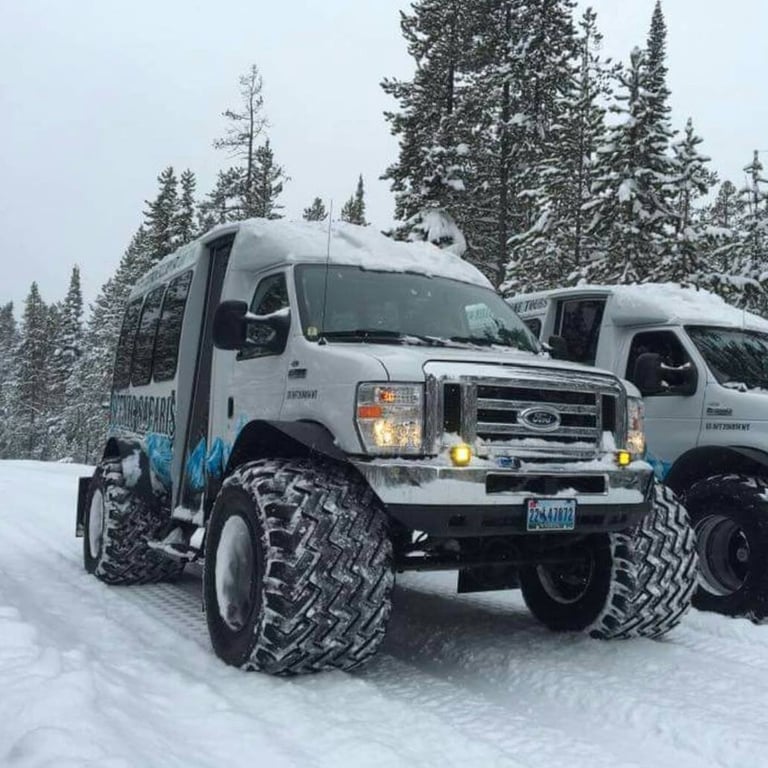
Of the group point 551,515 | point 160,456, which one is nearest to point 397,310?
point 551,515

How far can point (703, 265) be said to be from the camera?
A: 65.8 ft

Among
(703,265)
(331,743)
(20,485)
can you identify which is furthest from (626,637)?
(703,265)

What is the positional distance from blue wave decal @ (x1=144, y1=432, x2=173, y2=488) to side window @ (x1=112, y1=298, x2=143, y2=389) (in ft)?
4.62

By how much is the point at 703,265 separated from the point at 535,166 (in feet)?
18.7

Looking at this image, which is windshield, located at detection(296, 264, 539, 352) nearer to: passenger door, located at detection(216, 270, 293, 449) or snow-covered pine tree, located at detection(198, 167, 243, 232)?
passenger door, located at detection(216, 270, 293, 449)

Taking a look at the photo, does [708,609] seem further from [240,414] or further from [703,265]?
[703,265]

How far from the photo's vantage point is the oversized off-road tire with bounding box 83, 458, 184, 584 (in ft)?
23.2

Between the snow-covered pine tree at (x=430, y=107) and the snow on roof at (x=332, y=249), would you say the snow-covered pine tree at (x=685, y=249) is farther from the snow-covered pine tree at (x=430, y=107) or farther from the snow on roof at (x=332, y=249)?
the snow on roof at (x=332, y=249)

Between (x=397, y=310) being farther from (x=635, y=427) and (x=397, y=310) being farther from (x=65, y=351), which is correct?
(x=65, y=351)

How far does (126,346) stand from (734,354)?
6055 mm

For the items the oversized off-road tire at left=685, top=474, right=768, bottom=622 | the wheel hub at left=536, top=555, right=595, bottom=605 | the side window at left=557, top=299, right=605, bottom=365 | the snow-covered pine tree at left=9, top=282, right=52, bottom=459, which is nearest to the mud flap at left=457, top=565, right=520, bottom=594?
the wheel hub at left=536, top=555, right=595, bottom=605

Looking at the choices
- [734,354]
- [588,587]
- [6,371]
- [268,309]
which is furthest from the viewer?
[6,371]

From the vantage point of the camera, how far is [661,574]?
5.09 meters

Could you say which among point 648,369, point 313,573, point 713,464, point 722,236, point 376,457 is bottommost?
point 313,573
